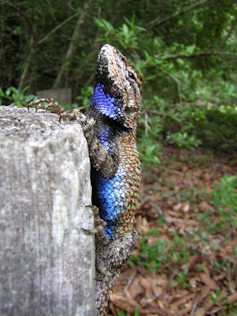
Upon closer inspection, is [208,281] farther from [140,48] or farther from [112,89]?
[140,48]

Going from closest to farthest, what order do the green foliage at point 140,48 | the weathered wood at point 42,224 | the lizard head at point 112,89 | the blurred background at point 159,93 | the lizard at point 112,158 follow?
the weathered wood at point 42,224, the lizard at point 112,158, the lizard head at point 112,89, the blurred background at point 159,93, the green foliage at point 140,48

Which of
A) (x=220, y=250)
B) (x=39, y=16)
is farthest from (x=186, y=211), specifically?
(x=39, y=16)

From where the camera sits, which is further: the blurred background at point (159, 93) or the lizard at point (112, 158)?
the blurred background at point (159, 93)

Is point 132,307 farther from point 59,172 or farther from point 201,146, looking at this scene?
point 201,146

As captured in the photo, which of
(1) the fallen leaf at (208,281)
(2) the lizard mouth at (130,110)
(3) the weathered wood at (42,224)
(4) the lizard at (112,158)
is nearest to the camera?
(3) the weathered wood at (42,224)

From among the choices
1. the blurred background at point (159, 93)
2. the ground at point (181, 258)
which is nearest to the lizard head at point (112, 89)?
the blurred background at point (159, 93)

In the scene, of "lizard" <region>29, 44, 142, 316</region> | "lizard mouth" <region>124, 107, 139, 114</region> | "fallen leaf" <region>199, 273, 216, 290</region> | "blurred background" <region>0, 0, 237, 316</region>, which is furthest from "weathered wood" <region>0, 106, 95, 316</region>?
"fallen leaf" <region>199, 273, 216, 290</region>

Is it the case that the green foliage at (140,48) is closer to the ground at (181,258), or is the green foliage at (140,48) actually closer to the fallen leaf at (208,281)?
the ground at (181,258)

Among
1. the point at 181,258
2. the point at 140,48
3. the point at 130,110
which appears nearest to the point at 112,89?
the point at 130,110
